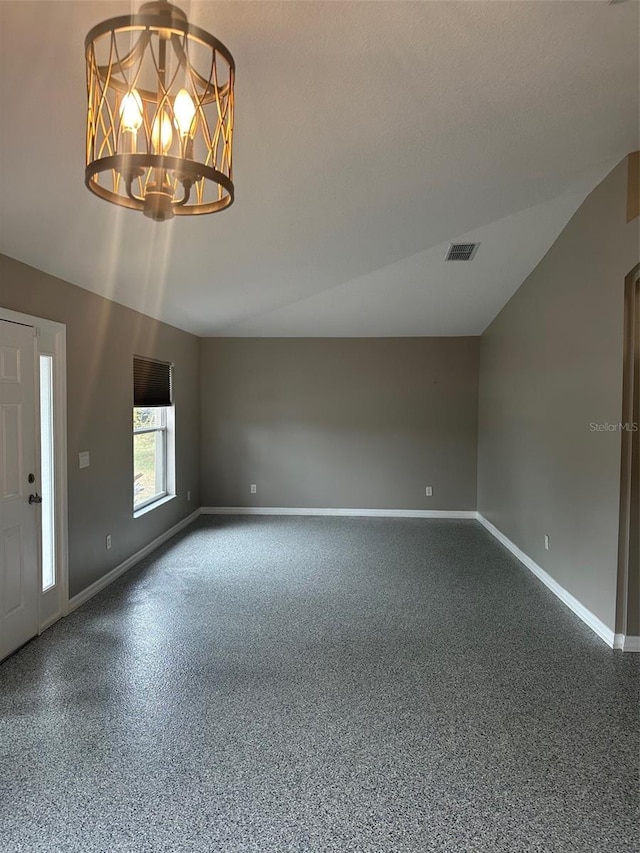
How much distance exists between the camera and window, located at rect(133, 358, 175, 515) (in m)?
5.52

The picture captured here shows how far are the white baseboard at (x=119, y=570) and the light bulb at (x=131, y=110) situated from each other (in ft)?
12.0

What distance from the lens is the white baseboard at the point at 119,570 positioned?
4.15 metres

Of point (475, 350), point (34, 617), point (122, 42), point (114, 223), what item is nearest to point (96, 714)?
point (34, 617)

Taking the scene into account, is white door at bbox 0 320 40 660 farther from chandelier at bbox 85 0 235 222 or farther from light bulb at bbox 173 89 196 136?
light bulb at bbox 173 89 196 136

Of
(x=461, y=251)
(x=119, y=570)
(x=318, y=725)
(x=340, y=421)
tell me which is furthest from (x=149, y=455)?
(x=318, y=725)

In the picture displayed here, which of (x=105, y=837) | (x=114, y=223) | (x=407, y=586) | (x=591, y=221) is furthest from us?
(x=407, y=586)

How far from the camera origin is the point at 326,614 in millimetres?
4098

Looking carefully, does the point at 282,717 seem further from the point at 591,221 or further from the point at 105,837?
the point at 591,221

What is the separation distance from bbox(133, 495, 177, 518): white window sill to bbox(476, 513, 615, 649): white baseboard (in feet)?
12.1

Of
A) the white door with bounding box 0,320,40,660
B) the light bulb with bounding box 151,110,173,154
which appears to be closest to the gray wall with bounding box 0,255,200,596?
the white door with bounding box 0,320,40,660

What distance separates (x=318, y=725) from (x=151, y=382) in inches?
157

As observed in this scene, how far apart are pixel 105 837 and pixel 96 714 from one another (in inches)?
32.9

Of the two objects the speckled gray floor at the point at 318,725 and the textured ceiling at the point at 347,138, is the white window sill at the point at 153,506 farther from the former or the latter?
the textured ceiling at the point at 347,138

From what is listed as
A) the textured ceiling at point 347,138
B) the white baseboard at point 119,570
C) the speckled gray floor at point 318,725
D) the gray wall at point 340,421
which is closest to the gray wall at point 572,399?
the textured ceiling at point 347,138
